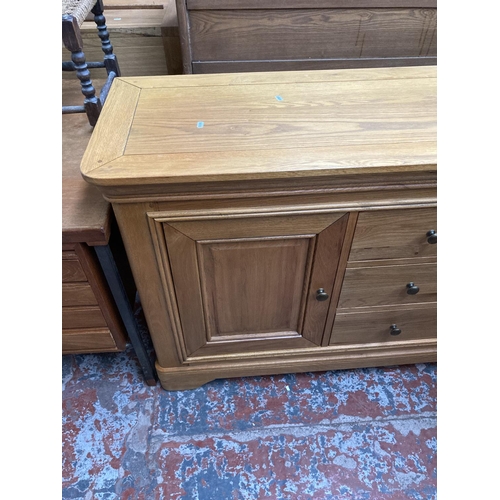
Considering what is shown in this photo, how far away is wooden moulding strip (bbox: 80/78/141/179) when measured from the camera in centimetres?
67

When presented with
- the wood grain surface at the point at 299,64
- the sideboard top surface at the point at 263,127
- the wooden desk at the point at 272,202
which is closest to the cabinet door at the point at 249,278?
the wooden desk at the point at 272,202

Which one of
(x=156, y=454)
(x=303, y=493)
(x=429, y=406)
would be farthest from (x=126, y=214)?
(x=429, y=406)

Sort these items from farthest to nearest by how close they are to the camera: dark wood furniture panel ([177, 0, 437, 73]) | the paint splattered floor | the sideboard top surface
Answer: dark wood furniture panel ([177, 0, 437, 73]) → the paint splattered floor → the sideboard top surface

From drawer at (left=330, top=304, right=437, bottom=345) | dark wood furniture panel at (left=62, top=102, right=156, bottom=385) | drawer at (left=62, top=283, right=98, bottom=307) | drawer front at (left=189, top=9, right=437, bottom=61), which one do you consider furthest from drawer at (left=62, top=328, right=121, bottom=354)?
drawer front at (left=189, top=9, right=437, bottom=61)

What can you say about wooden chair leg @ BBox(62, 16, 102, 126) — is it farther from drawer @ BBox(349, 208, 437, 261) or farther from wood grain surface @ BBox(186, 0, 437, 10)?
drawer @ BBox(349, 208, 437, 261)

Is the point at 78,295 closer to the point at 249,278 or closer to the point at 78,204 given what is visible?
the point at 78,204

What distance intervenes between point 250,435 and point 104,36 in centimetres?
125

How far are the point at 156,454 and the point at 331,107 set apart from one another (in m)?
1.00

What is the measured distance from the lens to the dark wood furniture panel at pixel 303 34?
1.09 metres

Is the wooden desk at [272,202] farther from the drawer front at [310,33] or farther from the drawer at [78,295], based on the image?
the drawer front at [310,33]

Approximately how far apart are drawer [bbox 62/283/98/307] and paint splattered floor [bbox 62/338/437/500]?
1.26 feet

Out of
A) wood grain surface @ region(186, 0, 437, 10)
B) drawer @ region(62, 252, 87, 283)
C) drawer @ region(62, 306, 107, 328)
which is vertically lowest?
drawer @ region(62, 306, 107, 328)

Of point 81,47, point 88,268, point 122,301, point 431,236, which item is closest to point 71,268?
point 88,268

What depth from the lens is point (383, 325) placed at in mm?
1053
